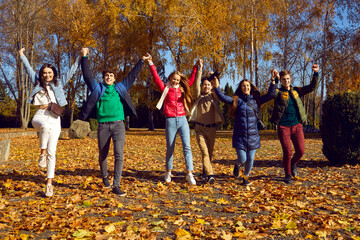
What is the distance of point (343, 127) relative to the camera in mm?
6766

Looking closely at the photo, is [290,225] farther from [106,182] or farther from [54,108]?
[54,108]

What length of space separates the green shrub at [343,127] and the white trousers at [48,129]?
19.5 feet

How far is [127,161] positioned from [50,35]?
25023 mm

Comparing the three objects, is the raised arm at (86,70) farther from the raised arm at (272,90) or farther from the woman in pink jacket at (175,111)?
the raised arm at (272,90)

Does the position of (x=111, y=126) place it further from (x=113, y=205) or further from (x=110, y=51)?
(x=110, y=51)

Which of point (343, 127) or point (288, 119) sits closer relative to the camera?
point (288, 119)

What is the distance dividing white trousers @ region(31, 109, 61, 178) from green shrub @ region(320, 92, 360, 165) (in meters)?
5.93

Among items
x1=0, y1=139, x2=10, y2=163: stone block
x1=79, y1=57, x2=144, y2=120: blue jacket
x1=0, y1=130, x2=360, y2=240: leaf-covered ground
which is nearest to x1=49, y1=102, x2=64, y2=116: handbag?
x1=79, y1=57, x2=144, y2=120: blue jacket

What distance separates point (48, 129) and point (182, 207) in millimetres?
2300

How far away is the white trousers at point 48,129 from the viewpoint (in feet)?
14.5

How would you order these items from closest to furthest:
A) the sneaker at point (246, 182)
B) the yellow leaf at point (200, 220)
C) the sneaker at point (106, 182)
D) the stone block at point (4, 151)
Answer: the yellow leaf at point (200, 220), the sneaker at point (106, 182), the sneaker at point (246, 182), the stone block at point (4, 151)

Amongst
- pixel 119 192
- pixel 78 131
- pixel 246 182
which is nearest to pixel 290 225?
pixel 246 182

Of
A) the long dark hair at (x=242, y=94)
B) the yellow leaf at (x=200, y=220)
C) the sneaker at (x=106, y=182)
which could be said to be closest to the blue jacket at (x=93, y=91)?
the sneaker at (x=106, y=182)

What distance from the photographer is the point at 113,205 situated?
4039 mm
